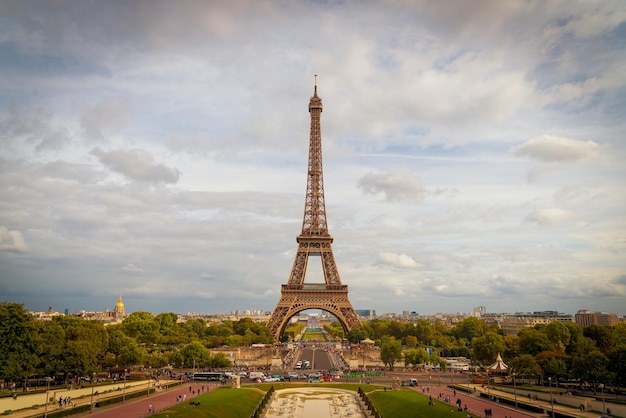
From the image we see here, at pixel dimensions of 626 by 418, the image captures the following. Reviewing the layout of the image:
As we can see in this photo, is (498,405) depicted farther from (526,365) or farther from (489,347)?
(489,347)

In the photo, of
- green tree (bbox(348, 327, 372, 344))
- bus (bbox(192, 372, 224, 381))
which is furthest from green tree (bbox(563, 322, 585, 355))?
bus (bbox(192, 372, 224, 381))

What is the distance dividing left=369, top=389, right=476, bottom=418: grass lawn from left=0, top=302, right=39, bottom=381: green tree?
37.4 m

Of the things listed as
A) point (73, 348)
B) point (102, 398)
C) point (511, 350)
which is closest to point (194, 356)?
point (73, 348)

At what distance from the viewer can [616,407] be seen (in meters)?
47.6

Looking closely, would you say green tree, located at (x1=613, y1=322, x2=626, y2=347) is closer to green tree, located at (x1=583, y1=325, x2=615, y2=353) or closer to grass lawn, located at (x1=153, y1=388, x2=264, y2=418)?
green tree, located at (x1=583, y1=325, x2=615, y2=353)

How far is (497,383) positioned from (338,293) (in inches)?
1872

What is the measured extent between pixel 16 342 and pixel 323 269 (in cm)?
A: 7024

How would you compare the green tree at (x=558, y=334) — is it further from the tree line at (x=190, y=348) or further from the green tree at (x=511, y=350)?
the green tree at (x=511, y=350)

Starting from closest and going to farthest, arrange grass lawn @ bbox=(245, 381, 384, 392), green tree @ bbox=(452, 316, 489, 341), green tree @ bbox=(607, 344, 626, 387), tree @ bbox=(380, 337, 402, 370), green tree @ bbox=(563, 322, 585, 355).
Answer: green tree @ bbox=(607, 344, 626, 387), grass lawn @ bbox=(245, 381, 384, 392), green tree @ bbox=(563, 322, 585, 355), tree @ bbox=(380, 337, 402, 370), green tree @ bbox=(452, 316, 489, 341)

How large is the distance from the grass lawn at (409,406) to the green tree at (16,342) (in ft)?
123

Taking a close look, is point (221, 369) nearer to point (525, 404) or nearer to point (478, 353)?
point (478, 353)

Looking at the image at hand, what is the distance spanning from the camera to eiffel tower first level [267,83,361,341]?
11338cm

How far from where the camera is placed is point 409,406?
5275cm

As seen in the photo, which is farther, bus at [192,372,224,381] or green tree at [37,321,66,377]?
bus at [192,372,224,381]
